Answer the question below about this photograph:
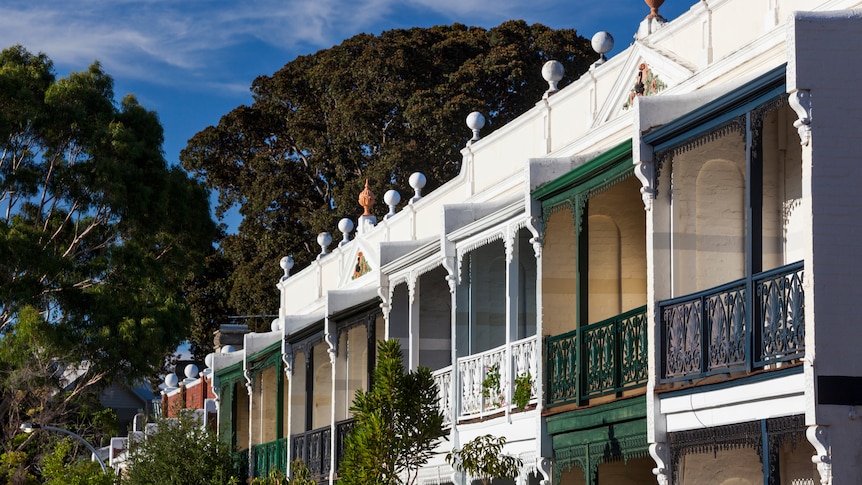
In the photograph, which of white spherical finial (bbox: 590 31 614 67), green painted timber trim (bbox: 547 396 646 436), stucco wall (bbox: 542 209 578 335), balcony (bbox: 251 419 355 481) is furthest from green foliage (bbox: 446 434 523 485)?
balcony (bbox: 251 419 355 481)

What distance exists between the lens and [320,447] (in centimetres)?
2727

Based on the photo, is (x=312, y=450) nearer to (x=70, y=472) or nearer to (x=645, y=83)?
(x=645, y=83)

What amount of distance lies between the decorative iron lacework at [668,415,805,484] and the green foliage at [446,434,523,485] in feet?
9.84

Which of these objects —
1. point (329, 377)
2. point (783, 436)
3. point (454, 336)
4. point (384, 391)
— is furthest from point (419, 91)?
point (783, 436)

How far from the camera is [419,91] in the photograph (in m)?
48.9

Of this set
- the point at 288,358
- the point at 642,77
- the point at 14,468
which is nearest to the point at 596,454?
the point at 642,77

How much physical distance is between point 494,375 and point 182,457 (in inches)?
545

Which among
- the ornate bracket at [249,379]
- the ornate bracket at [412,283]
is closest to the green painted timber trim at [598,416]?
the ornate bracket at [412,283]

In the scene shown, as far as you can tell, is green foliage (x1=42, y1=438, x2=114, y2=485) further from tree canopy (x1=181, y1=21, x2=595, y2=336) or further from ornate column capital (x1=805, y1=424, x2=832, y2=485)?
ornate column capital (x1=805, y1=424, x2=832, y2=485)

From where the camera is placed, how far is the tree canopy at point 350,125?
1898 inches

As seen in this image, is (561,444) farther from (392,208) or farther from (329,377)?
(329,377)

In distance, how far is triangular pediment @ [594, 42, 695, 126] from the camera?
672 inches

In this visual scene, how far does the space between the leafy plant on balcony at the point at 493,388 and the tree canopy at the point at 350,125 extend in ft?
91.8

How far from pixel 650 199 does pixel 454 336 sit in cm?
632
